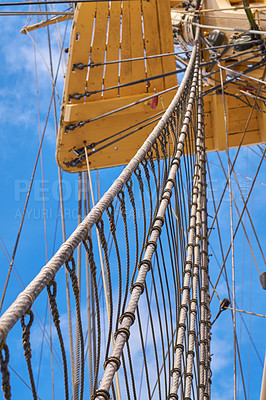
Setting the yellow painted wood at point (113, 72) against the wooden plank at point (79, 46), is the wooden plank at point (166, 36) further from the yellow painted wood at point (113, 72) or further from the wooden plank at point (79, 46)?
the wooden plank at point (79, 46)

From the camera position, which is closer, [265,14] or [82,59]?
[265,14]

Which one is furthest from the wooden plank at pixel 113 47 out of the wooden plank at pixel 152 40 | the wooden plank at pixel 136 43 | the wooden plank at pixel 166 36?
the wooden plank at pixel 166 36

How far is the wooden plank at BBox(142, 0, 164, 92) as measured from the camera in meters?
4.00

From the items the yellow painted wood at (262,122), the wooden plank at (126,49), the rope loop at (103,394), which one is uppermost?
the wooden plank at (126,49)

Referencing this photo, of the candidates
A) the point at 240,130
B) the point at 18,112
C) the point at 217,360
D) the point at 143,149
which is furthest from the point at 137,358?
the point at 143,149

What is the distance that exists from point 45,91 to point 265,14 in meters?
13.8

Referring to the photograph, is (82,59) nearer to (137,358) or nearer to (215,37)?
(215,37)

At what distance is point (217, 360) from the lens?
1540 centimetres

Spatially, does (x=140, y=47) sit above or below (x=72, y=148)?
above

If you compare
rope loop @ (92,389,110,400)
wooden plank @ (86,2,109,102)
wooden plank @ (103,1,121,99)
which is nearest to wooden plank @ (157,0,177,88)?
wooden plank @ (103,1,121,99)

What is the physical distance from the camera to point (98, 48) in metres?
4.00

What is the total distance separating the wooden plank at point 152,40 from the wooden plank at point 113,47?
207 mm

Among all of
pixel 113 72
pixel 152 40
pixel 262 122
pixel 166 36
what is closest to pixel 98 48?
pixel 113 72

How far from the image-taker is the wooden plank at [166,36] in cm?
400
